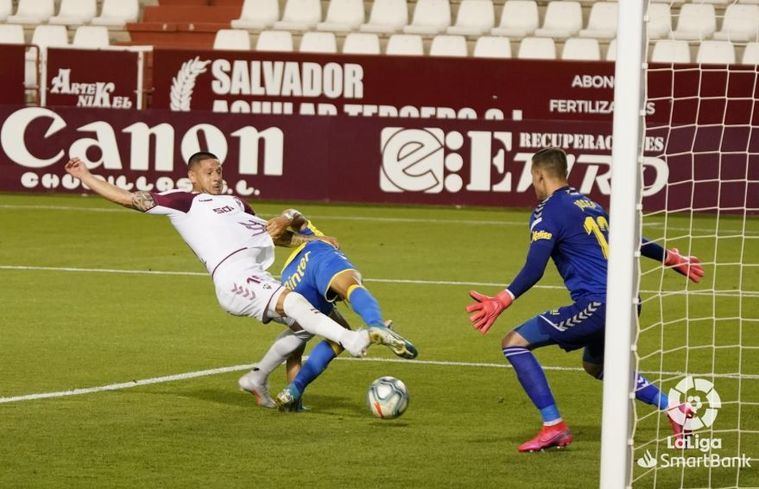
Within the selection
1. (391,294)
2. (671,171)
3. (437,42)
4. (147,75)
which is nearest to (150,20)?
(147,75)

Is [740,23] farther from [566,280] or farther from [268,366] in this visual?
[566,280]

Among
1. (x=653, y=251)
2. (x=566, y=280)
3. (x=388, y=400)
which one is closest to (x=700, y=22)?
(x=653, y=251)

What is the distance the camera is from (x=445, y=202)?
75.0ft

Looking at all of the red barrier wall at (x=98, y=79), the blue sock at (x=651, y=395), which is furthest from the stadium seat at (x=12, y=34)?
the blue sock at (x=651, y=395)

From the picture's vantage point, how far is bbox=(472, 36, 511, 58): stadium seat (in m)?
25.5

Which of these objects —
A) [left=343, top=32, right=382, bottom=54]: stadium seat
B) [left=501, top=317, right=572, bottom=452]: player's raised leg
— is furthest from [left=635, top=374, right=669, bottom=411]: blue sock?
[left=343, top=32, right=382, bottom=54]: stadium seat

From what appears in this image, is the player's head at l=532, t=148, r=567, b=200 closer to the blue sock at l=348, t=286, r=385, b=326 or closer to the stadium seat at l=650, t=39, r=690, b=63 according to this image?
the blue sock at l=348, t=286, r=385, b=326

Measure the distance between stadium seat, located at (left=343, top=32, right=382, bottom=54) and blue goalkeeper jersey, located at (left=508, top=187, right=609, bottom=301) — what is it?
17.9 meters

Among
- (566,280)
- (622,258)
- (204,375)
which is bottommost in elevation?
(204,375)

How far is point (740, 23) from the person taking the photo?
24.6 meters

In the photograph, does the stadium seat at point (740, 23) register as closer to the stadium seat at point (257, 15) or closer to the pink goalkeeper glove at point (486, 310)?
the stadium seat at point (257, 15)

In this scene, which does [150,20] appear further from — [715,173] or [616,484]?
[616,484]

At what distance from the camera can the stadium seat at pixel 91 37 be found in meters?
26.9

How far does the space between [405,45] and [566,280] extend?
59.5ft
